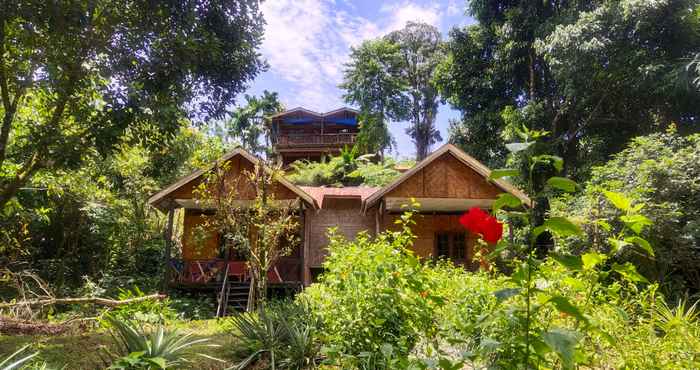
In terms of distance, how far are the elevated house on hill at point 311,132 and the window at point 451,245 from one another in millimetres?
16958

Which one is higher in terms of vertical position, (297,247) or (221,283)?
(297,247)

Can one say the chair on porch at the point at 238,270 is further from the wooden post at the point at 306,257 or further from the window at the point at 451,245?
the window at the point at 451,245

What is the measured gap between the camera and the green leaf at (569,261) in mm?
1712

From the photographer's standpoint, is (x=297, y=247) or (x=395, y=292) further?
(x=297, y=247)

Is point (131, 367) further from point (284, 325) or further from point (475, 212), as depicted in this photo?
point (475, 212)

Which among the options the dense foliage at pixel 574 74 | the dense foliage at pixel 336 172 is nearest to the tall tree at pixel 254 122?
the dense foliage at pixel 336 172

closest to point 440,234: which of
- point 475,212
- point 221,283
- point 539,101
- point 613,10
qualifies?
point 221,283

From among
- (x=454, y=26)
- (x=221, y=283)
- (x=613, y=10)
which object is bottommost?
(x=221, y=283)

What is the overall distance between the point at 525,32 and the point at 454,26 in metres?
4.49

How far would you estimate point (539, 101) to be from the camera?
870 inches

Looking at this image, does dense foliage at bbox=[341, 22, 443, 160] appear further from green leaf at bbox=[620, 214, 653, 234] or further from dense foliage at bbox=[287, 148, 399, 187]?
green leaf at bbox=[620, 214, 653, 234]

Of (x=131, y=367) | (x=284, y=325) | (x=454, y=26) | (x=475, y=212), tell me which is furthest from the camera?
(x=454, y=26)

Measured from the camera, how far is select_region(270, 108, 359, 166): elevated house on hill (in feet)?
108

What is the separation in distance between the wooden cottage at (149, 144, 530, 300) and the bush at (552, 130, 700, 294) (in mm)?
2853
